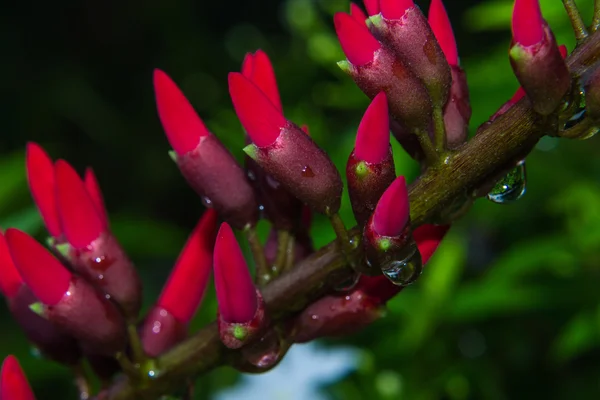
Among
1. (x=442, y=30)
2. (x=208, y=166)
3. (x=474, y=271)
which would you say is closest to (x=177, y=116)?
(x=208, y=166)

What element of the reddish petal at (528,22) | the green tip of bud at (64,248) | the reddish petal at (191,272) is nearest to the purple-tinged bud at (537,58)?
the reddish petal at (528,22)

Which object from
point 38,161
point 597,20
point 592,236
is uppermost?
point 38,161

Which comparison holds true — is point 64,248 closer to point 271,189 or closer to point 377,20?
point 271,189

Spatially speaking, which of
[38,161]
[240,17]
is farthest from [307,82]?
[38,161]

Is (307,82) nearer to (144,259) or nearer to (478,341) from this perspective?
(144,259)

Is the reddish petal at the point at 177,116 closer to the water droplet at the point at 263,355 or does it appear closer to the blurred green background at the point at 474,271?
the water droplet at the point at 263,355
